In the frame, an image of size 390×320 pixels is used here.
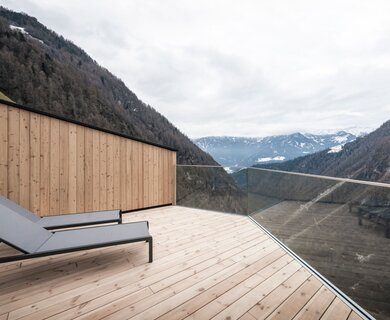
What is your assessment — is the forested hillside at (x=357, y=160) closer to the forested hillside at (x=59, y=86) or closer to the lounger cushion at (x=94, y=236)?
the forested hillside at (x=59, y=86)

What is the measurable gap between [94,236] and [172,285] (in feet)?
3.70

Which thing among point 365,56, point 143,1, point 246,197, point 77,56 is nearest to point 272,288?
point 246,197

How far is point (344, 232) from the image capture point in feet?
6.28

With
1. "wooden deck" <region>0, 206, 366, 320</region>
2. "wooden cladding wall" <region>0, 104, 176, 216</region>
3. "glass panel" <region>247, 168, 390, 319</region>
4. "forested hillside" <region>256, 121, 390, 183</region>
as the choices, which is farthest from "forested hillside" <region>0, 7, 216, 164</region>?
"forested hillside" <region>256, 121, 390, 183</region>

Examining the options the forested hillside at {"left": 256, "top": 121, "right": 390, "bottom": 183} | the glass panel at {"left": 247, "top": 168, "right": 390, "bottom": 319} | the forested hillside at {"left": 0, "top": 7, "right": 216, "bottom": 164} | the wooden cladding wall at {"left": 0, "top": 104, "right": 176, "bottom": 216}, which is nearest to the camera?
the glass panel at {"left": 247, "top": 168, "right": 390, "bottom": 319}

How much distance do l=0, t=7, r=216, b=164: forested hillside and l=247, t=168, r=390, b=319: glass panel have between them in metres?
29.1

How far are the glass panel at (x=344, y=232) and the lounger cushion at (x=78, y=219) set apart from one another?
262 centimetres

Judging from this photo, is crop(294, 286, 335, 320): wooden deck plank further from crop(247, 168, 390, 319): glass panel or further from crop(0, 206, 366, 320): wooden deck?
crop(247, 168, 390, 319): glass panel

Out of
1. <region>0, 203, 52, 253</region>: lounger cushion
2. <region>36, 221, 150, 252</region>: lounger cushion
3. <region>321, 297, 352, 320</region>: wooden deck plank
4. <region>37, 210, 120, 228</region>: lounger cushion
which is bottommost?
<region>321, 297, 352, 320</region>: wooden deck plank

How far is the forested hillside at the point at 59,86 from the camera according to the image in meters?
25.2

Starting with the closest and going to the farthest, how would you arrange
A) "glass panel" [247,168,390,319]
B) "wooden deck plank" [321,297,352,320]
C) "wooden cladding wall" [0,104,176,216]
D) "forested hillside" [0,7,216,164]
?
"glass panel" [247,168,390,319], "wooden deck plank" [321,297,352,320], "wooden cladding wall" [0,104,176,216], "forested hillside" [0,7,216,164]

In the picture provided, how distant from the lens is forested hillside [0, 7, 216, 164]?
2523 cm

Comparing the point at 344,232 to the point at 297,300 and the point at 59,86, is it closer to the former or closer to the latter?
the point at 297,300

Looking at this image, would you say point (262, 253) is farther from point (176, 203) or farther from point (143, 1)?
point (143, 1)
